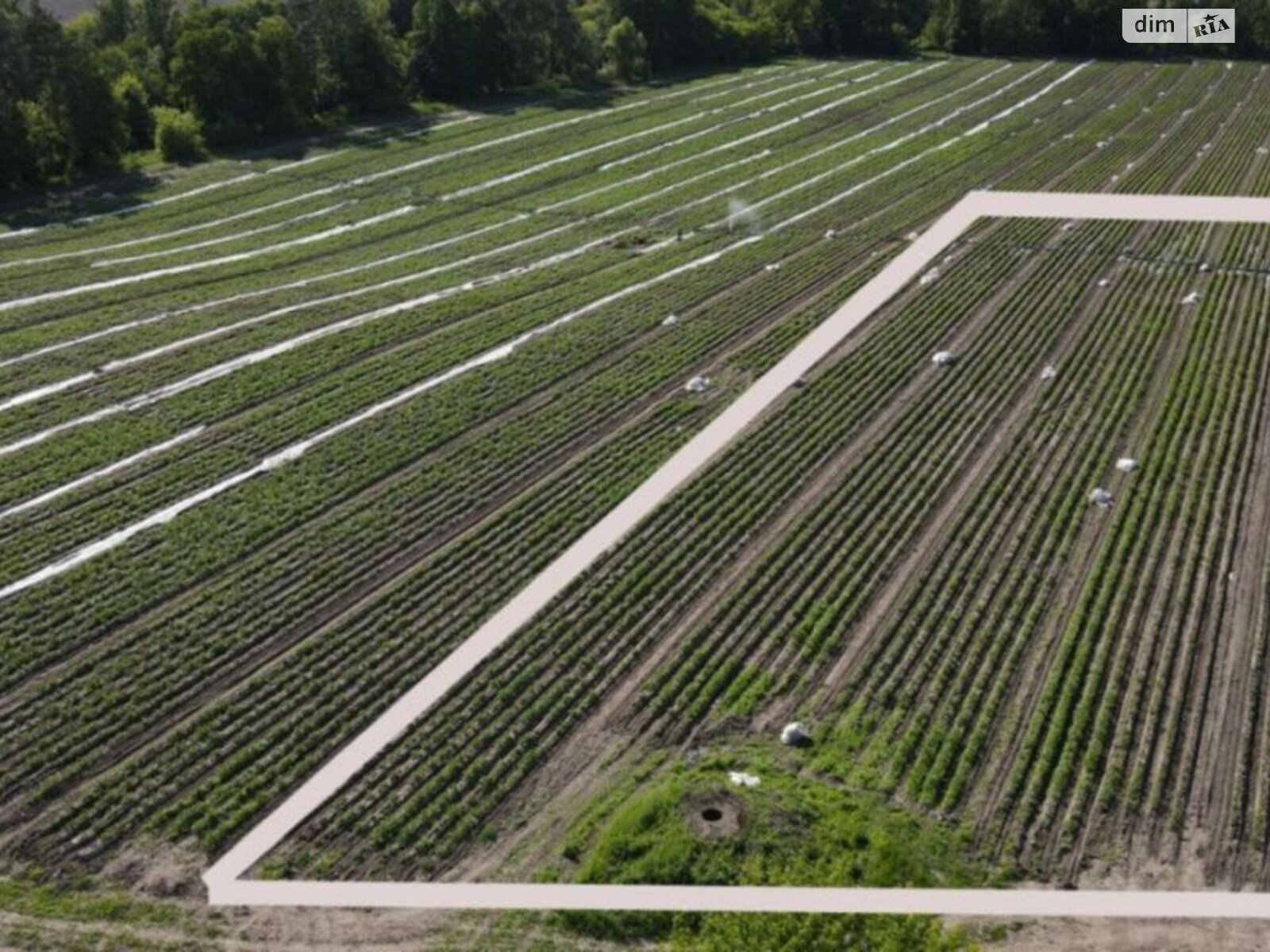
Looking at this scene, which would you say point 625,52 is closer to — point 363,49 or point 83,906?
point 363,49

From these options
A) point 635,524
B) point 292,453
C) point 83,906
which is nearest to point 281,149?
point 292,453

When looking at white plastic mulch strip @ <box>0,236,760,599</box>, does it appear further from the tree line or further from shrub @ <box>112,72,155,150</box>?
shrub @ <box>112,72,155,150</box>

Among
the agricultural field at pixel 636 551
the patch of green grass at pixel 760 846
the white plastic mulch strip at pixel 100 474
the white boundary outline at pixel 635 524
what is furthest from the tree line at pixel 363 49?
the white boundary outline at pixel 635 524

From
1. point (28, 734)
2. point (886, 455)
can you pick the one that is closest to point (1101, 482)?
point (886, 455)

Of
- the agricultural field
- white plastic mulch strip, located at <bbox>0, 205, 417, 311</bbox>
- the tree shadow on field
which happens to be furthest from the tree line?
white plastic mulch strip, located at <bbox>0, 205, 417, 311</bbox>

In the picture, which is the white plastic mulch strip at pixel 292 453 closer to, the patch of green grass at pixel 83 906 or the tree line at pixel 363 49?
the patch of green grass at pixel 83 906

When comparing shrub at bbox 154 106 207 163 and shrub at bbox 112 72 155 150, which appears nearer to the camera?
shrub at bbox 154 106 207 163
